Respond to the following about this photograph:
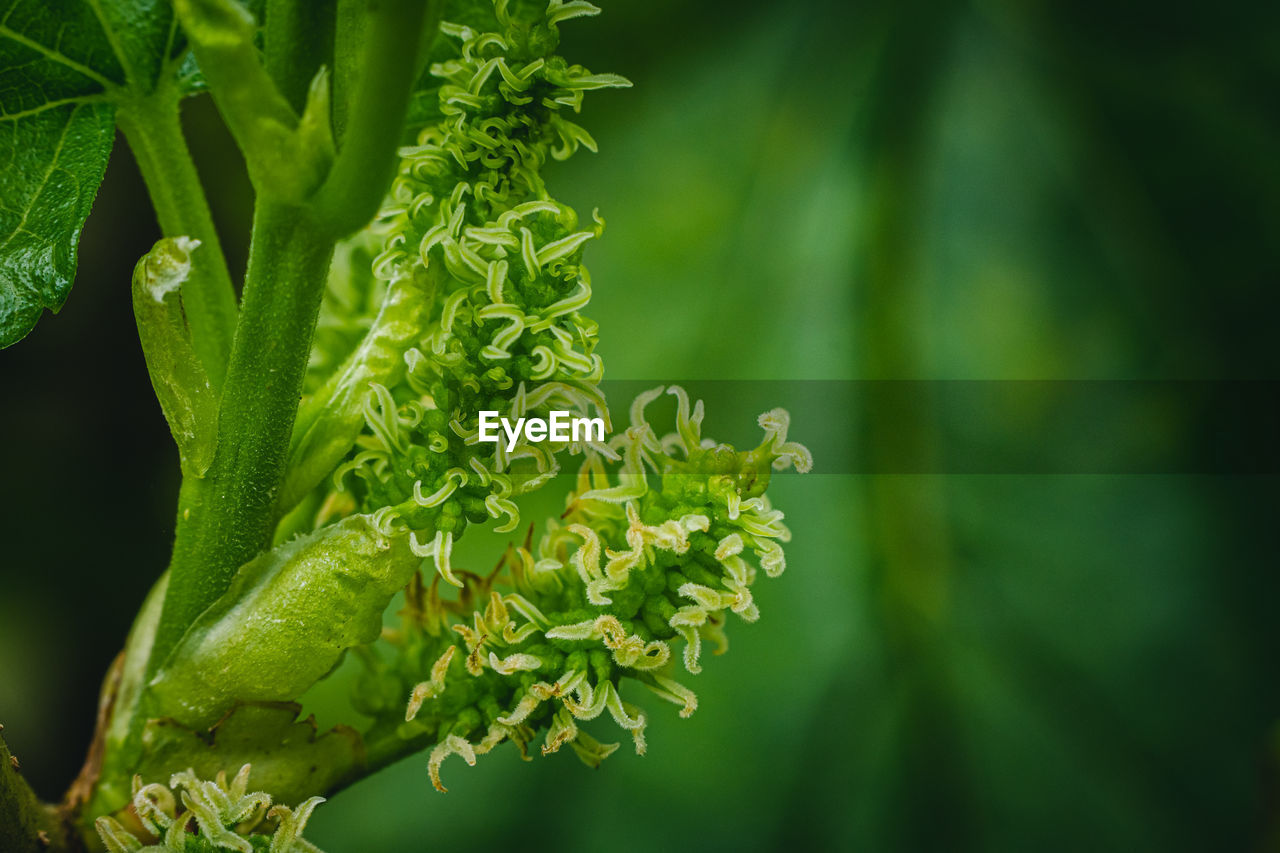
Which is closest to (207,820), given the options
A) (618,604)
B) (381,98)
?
(618,604)

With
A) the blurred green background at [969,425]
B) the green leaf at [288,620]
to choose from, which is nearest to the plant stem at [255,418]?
the green leaf at [288,620]

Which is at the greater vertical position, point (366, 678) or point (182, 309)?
point (182, 309)

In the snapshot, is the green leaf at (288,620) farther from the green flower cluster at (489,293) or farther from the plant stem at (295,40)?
the plant stem at (295,40)

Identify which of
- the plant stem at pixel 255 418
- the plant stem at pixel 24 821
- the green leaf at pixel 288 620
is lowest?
the plant stem at pixel 24 821

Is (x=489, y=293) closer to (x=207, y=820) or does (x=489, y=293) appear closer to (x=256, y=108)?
(x=256, y=108)

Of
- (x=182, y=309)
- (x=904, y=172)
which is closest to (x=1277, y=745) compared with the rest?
(x=182, y=309)

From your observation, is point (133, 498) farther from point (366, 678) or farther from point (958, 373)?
point (958, 373)
